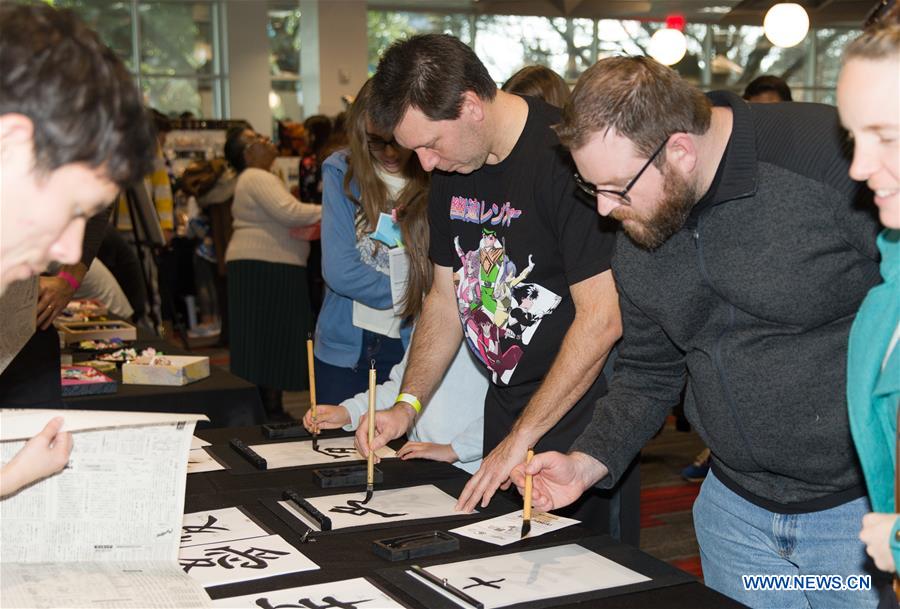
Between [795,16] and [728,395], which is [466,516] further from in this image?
[795,16]

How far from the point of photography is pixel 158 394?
259cm

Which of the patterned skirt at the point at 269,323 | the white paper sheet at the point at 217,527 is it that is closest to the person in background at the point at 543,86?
the white paper sheet at the point at 217,527

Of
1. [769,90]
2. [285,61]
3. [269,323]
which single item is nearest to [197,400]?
[269,323]

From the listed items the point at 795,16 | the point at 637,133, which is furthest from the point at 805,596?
the point at 795,16

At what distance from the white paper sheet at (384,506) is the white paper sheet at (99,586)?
317mm

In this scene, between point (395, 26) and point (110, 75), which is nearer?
point (110, 75)

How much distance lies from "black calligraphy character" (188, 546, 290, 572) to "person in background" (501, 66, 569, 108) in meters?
1.48

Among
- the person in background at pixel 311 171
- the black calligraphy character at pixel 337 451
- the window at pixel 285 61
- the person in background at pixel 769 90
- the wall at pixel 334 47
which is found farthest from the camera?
the window at pixel 285 61

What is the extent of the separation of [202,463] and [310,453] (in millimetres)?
206

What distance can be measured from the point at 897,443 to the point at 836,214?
0.34 m

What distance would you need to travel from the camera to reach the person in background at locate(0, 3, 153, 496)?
854mm

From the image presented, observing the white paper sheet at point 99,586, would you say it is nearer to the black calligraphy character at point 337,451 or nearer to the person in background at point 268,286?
the black calligraphy character at point 337,451

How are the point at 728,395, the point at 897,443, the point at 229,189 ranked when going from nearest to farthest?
the point at 897,443
the point at 728,395
the point at 229,189

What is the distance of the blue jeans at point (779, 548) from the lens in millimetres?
1382
